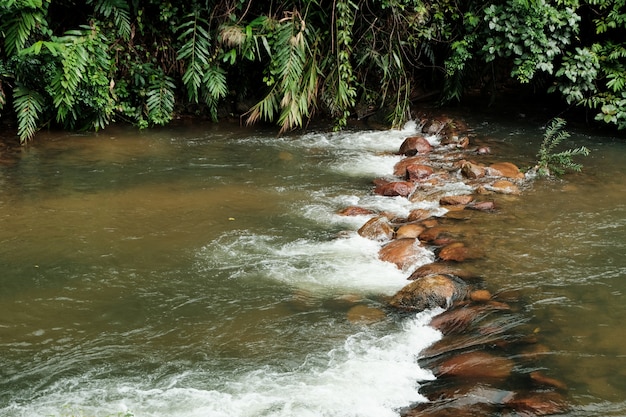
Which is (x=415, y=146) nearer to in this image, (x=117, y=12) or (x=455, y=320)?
(x=117, y=12)

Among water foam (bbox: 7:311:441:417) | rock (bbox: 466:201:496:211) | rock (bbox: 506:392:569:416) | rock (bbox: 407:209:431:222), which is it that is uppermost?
rock (bbox: 466:201:496:211)

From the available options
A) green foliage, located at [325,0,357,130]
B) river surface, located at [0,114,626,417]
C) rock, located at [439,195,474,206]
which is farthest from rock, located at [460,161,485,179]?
green foliage, located at [325,0,357,130]

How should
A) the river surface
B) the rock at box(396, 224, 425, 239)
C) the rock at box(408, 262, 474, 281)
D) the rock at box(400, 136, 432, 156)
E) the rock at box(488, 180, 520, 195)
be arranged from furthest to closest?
the rock at box(400, 136, 432, 156)
the rock at box(488, 180, 520, 195)
the rock at box(396, 224, 425, 239)
the rock at box(408, 262, 474, 281)
the river surface

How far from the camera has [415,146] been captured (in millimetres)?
8398

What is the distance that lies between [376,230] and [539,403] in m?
2.57

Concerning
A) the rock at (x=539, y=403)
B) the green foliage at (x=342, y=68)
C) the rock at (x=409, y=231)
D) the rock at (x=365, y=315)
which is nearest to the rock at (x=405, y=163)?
the green foliage at (x=342, y=68)

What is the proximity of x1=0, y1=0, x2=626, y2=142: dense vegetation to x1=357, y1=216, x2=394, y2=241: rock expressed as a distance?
10.7ft

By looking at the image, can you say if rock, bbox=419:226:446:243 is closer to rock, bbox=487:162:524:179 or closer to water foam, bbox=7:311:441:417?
rock, bbox=487:162:524:179

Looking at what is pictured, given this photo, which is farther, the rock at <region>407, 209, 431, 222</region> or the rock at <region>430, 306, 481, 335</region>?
the rock at <region>407, 209, 431, 222</region>

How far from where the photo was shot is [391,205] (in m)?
6.74

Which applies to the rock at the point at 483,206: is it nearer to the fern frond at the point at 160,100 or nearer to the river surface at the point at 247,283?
the river surface at the point at 247,283

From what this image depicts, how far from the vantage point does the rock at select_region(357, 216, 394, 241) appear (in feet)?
19.2

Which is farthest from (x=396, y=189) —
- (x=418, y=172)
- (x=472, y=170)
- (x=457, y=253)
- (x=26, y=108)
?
(x=26, y=108)

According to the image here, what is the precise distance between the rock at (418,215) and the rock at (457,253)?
722 millimetres
